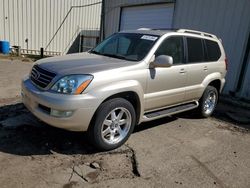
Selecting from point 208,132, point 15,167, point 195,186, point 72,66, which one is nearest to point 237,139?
point 208,132

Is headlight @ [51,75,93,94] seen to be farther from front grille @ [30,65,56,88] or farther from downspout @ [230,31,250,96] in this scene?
downspout @ [230,31,250,96]

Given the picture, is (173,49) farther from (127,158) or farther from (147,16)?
(147,16)

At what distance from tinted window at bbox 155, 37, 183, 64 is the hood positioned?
0.80m

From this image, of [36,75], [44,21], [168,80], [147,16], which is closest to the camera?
[36,75]

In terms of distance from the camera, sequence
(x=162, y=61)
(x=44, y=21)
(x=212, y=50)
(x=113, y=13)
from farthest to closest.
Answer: (x=44, y=21) → (x=113, y=13) → (x=212, y=50) → (x=162, y=61)

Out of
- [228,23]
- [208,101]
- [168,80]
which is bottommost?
[208,101]

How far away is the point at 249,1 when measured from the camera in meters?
Answer: 7.87

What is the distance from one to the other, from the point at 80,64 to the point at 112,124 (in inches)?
41.2

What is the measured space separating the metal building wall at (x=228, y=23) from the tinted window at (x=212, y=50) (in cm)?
249

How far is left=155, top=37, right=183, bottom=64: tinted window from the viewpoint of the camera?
15.3ft

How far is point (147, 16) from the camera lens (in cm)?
1095

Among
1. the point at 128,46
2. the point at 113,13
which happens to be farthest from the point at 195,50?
the point at 113,13

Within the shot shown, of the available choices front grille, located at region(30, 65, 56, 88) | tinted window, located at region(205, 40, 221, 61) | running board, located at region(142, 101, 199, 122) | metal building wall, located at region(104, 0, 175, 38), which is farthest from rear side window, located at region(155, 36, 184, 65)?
metal building wall, located at region(104, 0, 175, 38)

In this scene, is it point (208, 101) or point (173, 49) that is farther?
point (208, 101)
